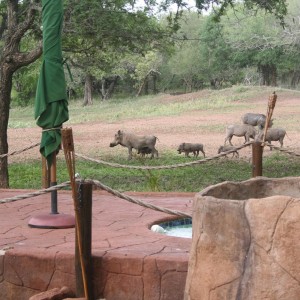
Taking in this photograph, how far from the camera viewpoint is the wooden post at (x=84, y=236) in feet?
14.8

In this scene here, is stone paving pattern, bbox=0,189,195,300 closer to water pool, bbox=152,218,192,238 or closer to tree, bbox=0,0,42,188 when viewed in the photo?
water pool, bbox=152,218,192,238

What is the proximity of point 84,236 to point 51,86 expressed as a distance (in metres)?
1.85

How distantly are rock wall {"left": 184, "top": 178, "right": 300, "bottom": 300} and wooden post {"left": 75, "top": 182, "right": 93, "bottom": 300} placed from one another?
1.11 meters

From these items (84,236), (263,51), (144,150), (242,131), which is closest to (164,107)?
(263,51)

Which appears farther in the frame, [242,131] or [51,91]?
[242,131]

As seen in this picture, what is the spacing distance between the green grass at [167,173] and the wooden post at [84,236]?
6.07 m

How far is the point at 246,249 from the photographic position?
342cm

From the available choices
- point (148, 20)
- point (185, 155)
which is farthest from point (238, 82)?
point (148, 20)

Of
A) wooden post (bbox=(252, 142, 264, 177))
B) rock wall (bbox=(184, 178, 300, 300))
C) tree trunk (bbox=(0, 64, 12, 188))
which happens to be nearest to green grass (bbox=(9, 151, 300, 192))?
tree trunk (bbox=(0, 64, 12, 188))

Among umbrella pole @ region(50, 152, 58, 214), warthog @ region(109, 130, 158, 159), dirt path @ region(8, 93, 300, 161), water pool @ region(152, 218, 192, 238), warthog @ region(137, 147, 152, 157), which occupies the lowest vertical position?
dirt path @ region(8, 93, 300, 161)

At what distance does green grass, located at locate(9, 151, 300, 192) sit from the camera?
39.7ft

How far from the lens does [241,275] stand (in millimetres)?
3418

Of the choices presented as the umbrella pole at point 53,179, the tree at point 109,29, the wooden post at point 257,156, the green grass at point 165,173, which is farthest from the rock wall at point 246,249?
the tree at point 109,29

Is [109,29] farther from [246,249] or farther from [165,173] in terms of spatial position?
[246,249]
